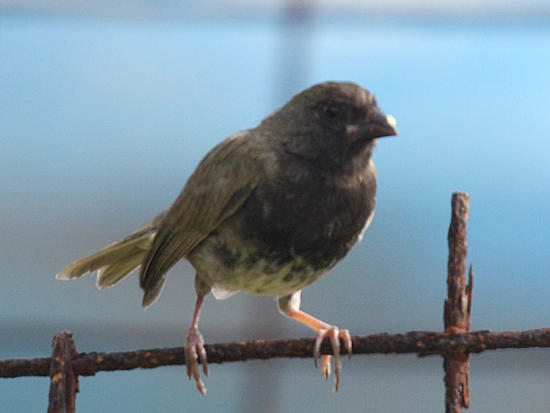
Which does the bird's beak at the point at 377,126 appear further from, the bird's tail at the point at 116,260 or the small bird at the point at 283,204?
the bird's tail at the point at 116,260

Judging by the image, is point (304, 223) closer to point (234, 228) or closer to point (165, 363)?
point (234, 228)

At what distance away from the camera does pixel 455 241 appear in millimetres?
1069

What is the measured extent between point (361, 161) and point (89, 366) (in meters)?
1.11

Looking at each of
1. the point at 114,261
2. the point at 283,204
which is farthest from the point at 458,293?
the point at 114,261

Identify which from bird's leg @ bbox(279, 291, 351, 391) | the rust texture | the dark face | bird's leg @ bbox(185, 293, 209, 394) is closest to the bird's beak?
the dark face

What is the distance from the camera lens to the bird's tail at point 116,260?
228 cm

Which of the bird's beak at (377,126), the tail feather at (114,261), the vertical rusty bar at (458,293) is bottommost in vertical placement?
the vertical rusty bar at (458,293)

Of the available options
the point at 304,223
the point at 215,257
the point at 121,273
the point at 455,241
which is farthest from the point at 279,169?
the point at 455,241

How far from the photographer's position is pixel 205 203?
2.14 m

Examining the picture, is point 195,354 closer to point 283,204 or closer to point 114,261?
point 283,204

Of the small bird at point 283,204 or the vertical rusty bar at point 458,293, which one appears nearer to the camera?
the vertical rusty bar at point 458,293

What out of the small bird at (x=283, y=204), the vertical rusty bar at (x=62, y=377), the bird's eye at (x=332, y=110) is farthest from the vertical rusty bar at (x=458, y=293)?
the bird's eye at (x=332, y=110)

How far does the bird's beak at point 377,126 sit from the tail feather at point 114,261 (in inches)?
33.7

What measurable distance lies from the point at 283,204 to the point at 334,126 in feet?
0.94
